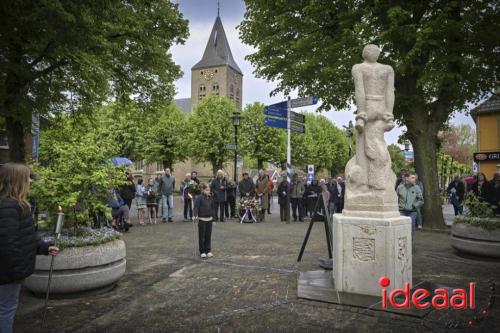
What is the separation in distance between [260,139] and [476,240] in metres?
39.3

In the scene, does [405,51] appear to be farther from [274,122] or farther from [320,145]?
[320,145]

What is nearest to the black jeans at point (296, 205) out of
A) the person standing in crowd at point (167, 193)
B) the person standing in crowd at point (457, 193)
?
the person standing in crowd at point (167, 193)

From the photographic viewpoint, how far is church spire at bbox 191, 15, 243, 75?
246 ft

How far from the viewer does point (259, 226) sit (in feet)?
46.1

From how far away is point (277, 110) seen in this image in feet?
48.7

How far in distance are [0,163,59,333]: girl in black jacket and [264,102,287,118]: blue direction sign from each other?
1177cm

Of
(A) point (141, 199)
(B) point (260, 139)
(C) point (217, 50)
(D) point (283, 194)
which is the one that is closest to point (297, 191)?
(D) point (283, 194)

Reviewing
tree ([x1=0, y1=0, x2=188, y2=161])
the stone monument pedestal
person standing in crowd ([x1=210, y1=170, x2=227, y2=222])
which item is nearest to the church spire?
tree ([x1=0, y1=0, x2=188, y2=161])

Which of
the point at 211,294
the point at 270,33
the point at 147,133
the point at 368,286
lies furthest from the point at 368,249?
the point at 147,133

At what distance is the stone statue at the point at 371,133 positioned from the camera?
554 centimetres

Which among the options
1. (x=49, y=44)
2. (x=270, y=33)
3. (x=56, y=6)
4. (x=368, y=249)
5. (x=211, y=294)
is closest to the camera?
(x=368, y=249)

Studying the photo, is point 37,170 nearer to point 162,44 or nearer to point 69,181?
point 69,181

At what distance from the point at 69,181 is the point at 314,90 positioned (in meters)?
10.8

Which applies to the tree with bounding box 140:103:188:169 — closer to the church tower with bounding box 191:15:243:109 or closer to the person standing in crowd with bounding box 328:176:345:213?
the church tower with bounding box 191:15:243:109
